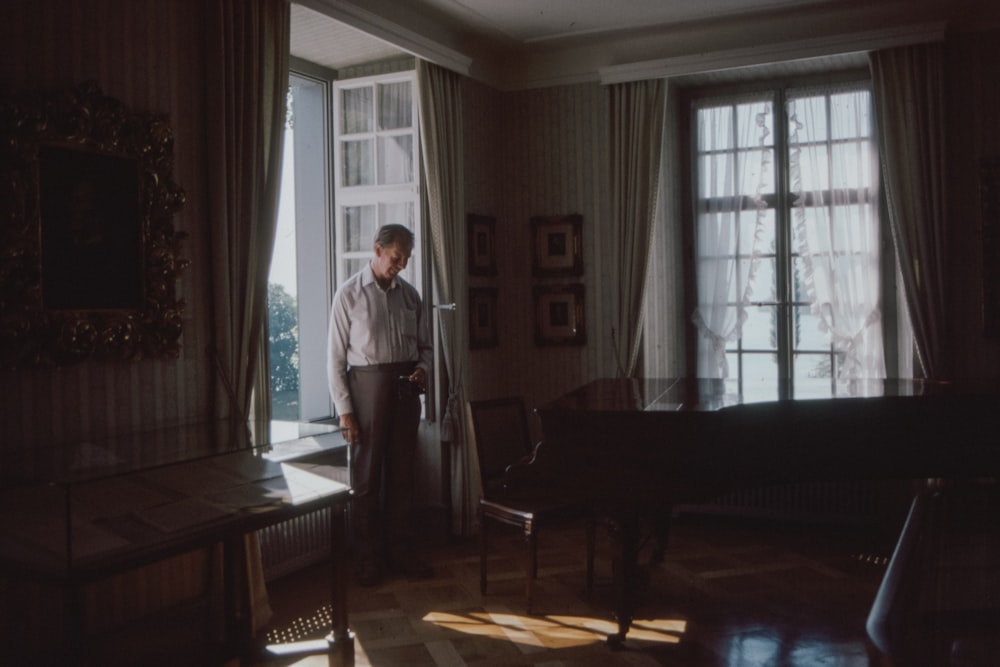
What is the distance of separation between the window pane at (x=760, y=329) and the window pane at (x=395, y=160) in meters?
2.31

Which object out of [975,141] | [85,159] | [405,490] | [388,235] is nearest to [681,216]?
[975,141]

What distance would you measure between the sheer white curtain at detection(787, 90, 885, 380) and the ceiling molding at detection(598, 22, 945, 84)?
41 cm

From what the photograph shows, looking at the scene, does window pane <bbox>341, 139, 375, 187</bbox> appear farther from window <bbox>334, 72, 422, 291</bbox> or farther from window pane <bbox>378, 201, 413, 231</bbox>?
window pane <bbox>378, 201, 413, 231</bbox>

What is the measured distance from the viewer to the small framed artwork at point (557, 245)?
18.2 ft

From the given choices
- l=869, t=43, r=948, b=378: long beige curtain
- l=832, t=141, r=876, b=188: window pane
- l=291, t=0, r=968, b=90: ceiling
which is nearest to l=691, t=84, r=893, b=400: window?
l=832, t=141, r=876, b=188: window pane

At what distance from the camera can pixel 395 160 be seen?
4.97 m

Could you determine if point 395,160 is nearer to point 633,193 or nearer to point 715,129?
point 633,193

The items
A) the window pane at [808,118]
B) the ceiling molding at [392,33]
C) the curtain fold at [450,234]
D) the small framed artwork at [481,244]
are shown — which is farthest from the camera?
the small framed artwork at [481,244]

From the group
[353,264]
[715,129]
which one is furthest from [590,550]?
[715,129]

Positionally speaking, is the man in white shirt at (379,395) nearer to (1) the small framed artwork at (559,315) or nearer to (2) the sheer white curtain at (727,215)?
(1) the small framed artwork at (559,315)

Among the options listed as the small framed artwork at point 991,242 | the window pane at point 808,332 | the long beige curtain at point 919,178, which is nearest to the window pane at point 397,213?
the window pane at point 808,332

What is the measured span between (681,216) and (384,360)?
7.98 ft

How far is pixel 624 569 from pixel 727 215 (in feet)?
9.59

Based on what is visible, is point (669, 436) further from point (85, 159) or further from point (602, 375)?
point (602, 375)
